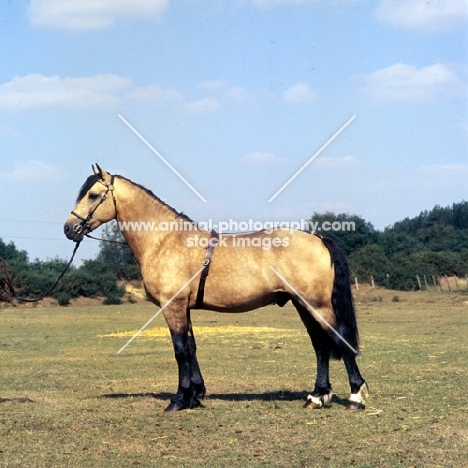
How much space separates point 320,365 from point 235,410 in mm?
1415

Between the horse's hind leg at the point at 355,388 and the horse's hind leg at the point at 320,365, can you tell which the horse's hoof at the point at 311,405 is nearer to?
the horse's hind leg at the point at 320,365

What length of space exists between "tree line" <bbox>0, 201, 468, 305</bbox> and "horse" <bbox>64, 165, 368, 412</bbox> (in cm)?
2361

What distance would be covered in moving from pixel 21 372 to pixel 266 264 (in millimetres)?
7228

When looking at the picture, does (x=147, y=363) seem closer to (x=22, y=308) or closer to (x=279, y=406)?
(x=279, y=406)

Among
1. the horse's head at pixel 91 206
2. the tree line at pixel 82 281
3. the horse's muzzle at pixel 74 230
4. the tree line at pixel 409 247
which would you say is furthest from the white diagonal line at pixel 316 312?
the tree line at pixel 409 247

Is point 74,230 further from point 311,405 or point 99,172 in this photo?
point 311,405

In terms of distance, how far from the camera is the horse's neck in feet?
35.2

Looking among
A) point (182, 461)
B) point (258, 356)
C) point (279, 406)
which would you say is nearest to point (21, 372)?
point (258, 356)

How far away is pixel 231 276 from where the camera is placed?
10203mm

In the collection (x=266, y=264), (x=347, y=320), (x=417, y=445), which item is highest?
(x=266, y=264)

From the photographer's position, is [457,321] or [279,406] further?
[457,321]

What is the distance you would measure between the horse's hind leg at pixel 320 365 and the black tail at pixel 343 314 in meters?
0.24

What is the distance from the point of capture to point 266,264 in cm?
1013

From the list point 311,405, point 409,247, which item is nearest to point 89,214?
point 311,405
